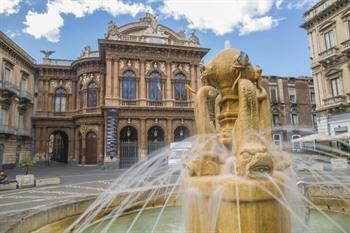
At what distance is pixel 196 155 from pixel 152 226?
3124mm

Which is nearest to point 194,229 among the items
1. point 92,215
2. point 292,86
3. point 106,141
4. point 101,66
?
point 92,215

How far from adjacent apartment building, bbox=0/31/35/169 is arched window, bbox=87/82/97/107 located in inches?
272

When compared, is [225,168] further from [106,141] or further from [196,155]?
[106,141]

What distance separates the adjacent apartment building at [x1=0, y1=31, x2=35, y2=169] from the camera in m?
25.1

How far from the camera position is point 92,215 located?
6.55 meters

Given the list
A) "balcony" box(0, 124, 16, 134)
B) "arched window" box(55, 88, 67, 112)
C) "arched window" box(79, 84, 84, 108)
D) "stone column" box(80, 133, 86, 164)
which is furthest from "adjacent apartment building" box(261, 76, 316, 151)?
"balcony" box(0, 124, 16, 134)

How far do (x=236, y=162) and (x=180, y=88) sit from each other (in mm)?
25455

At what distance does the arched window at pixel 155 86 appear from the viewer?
27.3 metres

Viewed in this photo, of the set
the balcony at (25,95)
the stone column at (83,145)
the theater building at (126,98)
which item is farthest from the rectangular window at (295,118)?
the balcony at (25,95)

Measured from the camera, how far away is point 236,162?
10.5 feet

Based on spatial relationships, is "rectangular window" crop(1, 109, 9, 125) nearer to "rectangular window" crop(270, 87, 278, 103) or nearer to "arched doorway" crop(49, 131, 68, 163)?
"arched doorway" crop(49, 131, 68, 163)

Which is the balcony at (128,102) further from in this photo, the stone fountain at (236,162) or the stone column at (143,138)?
the stone fountain at (236,162)

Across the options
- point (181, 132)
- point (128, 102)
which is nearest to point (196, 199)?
point (128, 102)

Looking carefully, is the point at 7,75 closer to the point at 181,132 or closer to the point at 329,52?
the point at 181,132
